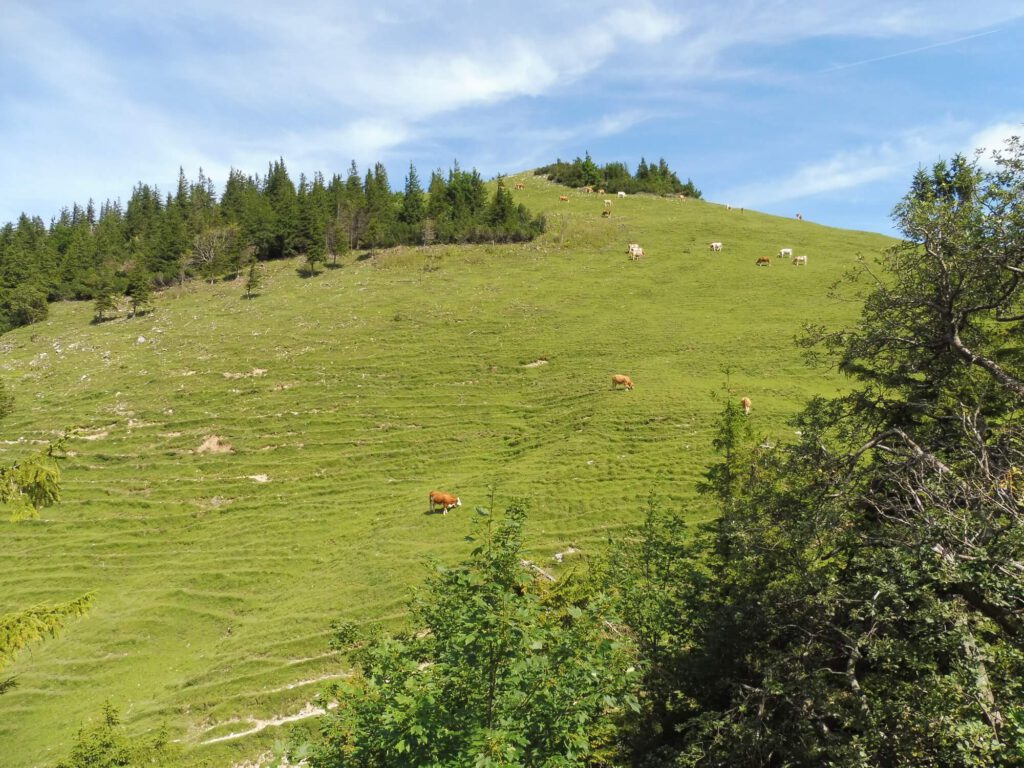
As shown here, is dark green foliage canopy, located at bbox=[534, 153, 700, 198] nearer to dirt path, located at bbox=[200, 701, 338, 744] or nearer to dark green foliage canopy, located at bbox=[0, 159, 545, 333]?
dark green foliage canopy, located at bbox=[0, 159, 545, 333]

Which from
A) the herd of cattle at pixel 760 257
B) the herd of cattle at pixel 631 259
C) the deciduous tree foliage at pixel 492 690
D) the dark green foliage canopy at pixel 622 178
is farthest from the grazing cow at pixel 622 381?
the dark green foliage canopy at pixel 622 178

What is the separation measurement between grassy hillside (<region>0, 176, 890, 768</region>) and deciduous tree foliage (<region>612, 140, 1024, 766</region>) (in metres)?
5.62

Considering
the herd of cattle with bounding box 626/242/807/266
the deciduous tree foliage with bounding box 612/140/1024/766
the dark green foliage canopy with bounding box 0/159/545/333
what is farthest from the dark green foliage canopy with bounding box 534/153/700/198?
the deciduous tree foliage with bounding box 612/140/1024/766

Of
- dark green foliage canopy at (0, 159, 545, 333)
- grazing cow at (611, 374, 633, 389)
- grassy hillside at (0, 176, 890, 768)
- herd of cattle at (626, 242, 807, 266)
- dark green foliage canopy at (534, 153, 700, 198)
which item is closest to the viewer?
grassy hillside at (0, 176, 890, 768)

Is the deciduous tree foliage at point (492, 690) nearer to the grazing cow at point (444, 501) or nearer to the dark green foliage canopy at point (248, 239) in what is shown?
the grazing cow at point (444, 501)

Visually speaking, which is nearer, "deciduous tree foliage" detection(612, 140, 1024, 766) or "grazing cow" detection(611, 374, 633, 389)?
"deciduous tree foliage" detection(612, 140, 1024, 766)

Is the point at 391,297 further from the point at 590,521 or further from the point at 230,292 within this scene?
the point at 590,521

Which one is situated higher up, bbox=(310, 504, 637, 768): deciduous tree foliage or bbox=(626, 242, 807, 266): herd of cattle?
bbox=(626, 242, 807, 266): herd of cattle

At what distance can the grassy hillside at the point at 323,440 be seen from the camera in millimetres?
20984

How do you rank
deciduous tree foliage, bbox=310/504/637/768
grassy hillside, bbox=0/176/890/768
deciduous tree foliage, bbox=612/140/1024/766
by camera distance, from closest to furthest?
deciduous tree foliage, bbox=310/504/637/768
deciduous tree foliage, bbox=612/140/1024/766
grassy hillside, bbox=0/176/890/768

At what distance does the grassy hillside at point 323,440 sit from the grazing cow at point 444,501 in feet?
1.71

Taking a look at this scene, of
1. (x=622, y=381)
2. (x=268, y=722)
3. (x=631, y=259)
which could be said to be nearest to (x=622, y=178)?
(x=631, y=259)

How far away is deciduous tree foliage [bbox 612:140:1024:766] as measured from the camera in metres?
6.82

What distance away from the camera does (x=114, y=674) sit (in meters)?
21.1
